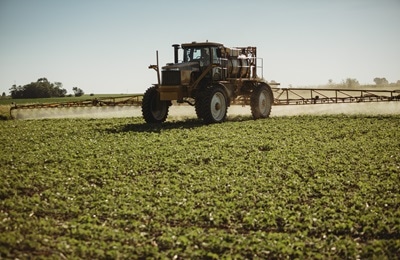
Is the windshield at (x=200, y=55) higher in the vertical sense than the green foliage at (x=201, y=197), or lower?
higher

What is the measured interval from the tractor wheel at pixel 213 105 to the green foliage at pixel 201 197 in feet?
10.3

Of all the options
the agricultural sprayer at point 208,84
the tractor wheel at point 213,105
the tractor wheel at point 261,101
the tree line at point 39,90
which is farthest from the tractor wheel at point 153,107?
the tree line at point 39,90

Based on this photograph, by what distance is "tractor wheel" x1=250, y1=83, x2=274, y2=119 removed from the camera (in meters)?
20.8

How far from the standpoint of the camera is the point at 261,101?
Answer: 21312 millimetres

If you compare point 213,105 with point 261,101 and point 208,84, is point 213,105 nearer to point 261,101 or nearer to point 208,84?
point 208,84

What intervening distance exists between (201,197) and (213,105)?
999 centimetres

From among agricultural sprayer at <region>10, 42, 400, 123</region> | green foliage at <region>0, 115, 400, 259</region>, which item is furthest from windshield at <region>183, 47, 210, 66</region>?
green foliage at <region>0, 115, 400, 259</region>

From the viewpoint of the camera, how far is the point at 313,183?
9.10m

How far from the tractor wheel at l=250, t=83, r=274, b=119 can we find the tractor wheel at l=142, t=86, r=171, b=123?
4663 millimetres

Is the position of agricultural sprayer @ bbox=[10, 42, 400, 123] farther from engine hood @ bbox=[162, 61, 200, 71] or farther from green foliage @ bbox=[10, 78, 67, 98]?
green foliage @ bbox=[10, 78, 67, 98]

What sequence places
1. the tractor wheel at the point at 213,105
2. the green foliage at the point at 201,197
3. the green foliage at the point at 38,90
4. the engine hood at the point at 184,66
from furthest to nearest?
the green foliage at the point at 38,90, the engine hood at the point at 184,66, the tractor wheel at the point at 213,105, the green foliage at the point at 201,197

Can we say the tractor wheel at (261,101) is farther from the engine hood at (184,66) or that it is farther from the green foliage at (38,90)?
the green foliage at (38,90)

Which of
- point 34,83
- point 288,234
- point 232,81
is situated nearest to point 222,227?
point 288,234

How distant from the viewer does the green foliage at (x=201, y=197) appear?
241 inches
